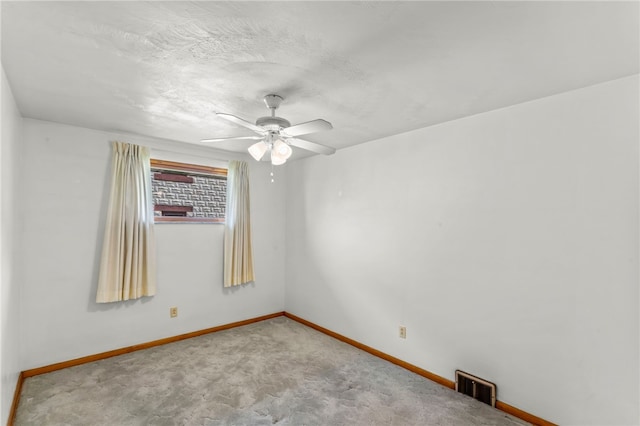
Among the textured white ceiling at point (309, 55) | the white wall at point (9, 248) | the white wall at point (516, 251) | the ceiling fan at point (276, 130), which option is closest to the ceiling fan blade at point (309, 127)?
the ceiling fan at point (276, 130)

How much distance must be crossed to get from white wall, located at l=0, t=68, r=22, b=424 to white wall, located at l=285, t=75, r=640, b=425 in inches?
116

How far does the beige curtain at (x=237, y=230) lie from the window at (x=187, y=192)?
120mm

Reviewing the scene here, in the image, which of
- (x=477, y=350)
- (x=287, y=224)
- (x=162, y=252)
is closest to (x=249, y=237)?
(x=287, y=224)

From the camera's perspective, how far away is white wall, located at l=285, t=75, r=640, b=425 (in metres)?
1.95

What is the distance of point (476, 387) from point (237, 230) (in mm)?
3131

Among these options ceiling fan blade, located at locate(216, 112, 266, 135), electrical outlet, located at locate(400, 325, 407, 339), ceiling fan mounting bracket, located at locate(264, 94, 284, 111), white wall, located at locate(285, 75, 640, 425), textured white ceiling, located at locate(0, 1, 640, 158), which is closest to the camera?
textured white ceiling, located at locate(0, 1, 640, 158)

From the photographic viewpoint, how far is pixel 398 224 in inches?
125

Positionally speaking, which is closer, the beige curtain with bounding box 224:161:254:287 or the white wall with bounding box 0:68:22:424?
the white wall with bounding box 0:68:22:424

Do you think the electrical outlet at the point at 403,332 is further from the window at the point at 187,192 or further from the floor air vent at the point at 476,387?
the window at the point at 187,192

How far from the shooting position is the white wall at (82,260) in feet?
9.30

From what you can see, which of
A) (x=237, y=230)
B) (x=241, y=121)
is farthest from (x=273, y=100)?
(x=237, y=230)

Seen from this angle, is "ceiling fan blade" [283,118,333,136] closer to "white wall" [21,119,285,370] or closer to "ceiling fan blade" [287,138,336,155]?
"ceiling fan blade" [287,138,336,155]

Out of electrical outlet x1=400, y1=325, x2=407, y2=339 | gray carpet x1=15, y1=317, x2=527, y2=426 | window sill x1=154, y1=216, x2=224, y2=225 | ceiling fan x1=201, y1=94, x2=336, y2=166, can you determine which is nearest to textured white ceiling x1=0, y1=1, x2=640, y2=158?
ceiling fan x1=201, y1=94, x2=336, y2=166

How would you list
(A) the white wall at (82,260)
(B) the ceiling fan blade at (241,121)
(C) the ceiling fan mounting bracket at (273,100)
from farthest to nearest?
(A) the white wall at (82,260), (C) the ceiling fan mounting bracket at (273,100), (B) the ceiling fan blade at (241,121)
